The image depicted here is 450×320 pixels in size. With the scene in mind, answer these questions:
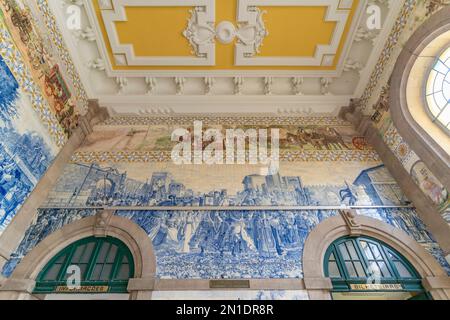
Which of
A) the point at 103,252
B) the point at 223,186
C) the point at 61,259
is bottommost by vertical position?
the point at 61,259

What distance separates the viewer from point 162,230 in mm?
5340

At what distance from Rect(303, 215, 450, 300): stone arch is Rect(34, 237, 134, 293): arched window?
3141 mm

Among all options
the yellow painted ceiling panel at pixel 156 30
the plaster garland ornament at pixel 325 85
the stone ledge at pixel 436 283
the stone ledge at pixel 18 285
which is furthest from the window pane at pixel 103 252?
the plaster garland ornament at pixel 325 85

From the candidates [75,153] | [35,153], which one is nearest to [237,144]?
[75,153]

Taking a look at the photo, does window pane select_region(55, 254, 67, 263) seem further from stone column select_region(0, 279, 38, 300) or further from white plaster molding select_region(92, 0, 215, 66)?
white plaster molding select_region(92, 0, 215, 66)

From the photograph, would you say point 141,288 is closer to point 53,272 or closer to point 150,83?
point 53,272

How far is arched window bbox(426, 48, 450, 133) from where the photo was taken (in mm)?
5660

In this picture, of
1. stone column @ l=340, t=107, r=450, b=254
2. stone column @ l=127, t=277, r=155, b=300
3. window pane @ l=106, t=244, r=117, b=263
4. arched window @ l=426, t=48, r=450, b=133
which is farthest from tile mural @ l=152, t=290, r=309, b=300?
arched window @ l=426, t=48, r=450, b=133

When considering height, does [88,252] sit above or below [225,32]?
below

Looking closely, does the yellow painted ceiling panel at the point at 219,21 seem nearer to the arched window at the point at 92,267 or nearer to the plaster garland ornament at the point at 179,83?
the plaster garland ornament at the point at 179,83

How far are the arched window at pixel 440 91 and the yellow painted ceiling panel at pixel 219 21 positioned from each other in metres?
2.28

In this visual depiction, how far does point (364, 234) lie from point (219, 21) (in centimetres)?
594

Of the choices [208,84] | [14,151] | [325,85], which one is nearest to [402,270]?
[325,85]

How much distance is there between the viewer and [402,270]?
4.97m
